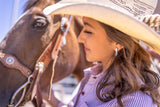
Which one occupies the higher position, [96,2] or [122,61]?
[96,2]

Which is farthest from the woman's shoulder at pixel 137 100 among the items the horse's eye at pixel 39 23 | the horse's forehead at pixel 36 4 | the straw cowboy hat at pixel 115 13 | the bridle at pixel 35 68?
the horse's forehead at pixel 36 4

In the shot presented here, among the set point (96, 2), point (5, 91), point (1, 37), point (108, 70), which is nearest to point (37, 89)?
point (5, 91)

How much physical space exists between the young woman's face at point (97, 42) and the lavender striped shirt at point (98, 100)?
0.10 meters

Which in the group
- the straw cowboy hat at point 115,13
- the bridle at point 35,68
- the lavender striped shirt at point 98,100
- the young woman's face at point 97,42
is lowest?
the bridle at point 35,68

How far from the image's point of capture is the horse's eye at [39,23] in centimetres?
142

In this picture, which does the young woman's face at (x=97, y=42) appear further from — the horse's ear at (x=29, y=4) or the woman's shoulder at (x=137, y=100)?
the horse's ear at (x=29, y=4)

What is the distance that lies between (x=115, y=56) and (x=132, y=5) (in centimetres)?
21

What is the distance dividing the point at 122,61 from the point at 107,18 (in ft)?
0.60

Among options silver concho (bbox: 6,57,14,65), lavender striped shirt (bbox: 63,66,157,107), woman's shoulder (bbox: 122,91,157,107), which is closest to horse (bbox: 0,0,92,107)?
silver concho (bbox: 6,57,14,65)

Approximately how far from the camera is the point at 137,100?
71cm

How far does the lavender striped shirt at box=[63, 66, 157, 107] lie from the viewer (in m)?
0.71

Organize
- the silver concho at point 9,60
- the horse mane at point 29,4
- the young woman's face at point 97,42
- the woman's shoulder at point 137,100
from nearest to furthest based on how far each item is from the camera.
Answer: the woman's shoulder at point 137,100 < the young woman's face at point 97,42 < the silver concho at point 9,60 < the horse mane at point 29,4

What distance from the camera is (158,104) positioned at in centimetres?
78

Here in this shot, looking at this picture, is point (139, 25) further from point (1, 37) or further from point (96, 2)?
point (1, 37)
